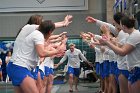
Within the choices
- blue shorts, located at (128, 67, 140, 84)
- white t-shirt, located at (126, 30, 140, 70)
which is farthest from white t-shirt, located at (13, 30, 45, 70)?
blue shorts, located at (128, 67, 140, 84)

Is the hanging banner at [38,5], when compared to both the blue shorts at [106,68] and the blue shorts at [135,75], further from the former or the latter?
the blue shorts at [135,75]

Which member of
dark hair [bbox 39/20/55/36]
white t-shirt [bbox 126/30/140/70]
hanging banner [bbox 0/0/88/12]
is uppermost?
hanging banner [bbox 0/0/88/12]

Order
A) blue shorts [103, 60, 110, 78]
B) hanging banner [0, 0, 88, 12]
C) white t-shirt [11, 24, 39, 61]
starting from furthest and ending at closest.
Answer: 1. hanging banner [0, 0, 88, 12]
2. blue shorts [103, 60, 110, 78]
3. white t-shirt [11, 24, 39, 61]

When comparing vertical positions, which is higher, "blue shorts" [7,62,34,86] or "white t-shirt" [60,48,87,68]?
"blue shorts" [7,62,34,86]

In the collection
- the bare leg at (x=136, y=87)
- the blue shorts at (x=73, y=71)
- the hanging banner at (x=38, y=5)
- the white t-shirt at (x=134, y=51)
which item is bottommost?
the blue shorts at (x=73, y=71)

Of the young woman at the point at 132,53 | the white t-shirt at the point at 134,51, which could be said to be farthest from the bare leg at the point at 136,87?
the white t-shirt at the point at 134,51

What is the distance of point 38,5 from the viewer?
60.6 ft

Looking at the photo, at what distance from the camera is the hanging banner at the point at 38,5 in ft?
60.5

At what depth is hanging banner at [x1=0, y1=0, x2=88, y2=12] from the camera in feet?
60.5

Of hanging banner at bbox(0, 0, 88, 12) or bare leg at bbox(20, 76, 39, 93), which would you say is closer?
bare leg at bbox(20, 76, 39, 93)

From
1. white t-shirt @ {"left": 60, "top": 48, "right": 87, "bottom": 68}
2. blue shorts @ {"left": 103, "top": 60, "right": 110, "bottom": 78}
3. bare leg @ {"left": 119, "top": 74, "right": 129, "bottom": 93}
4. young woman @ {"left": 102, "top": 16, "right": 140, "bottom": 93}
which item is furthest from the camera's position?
white t-shirt @ {"left": 60, "top": 48, "right": 87, "bottom": 68}

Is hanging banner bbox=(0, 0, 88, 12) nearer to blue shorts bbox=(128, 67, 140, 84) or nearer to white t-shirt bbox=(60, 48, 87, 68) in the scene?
white t-shirt bbox=(60, 48, 87, 68)

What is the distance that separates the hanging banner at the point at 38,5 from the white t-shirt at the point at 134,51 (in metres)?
13.7

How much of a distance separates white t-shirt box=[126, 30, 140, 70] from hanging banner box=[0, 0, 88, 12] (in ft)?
44.8
